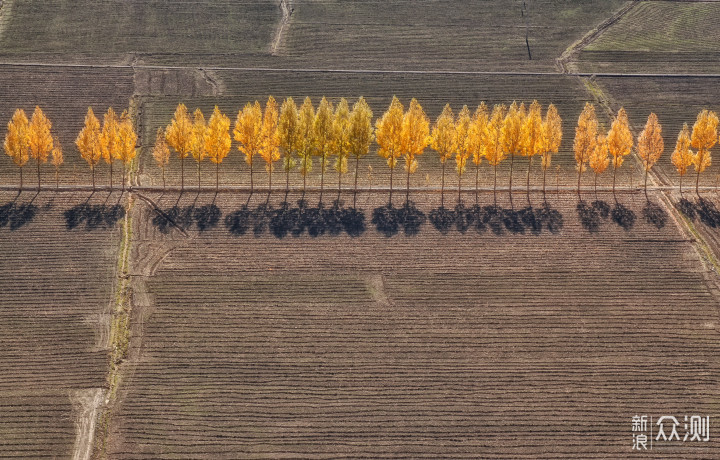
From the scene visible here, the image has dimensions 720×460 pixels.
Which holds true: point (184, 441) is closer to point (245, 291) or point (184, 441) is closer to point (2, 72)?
point (245, 291)

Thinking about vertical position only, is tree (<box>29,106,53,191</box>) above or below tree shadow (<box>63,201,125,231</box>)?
above

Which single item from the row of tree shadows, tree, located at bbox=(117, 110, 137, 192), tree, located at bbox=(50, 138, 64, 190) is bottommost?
the row of tree shadows

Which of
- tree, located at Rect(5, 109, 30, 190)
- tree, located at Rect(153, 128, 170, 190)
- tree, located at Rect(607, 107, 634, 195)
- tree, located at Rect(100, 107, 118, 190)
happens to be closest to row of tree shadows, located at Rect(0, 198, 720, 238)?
tree, located at Rect(5, 109, 30, 190)

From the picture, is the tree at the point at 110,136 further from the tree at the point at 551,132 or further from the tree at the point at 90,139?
the tree at the point at 551,132

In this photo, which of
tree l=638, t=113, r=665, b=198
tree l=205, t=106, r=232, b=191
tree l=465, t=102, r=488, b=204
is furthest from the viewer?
tree l=638, t=113, r=665, b=198

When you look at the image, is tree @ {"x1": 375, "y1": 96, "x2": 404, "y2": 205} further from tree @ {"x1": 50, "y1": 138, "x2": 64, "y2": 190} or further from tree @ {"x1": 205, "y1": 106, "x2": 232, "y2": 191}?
tree @ {"x1": 50, "y1": 138, "x2": 64, "y2": 190}

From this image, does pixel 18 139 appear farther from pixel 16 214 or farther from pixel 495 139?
pixel 495 139

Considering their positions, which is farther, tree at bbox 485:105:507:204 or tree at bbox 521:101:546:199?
tree at bbox 485:105:507:204
